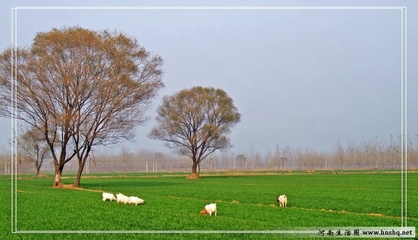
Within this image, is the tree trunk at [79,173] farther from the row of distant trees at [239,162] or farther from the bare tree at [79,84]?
the row of distant trees at [239,162]

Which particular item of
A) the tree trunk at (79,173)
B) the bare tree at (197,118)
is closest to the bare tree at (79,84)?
the tree trunk at (79,173)

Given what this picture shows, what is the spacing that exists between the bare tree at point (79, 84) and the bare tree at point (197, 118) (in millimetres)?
29390

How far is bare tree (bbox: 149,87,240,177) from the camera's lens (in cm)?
6988

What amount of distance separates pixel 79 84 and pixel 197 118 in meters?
33.8

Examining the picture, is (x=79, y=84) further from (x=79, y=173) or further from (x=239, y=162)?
(x=239, y=162)

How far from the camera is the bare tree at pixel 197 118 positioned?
69875 millimetres

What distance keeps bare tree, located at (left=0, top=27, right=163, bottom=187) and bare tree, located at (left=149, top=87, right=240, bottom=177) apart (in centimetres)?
2939

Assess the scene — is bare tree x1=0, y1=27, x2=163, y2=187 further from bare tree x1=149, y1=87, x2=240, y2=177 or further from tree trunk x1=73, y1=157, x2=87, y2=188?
bare tree x1=149, y1=87, x2=240, y2=177

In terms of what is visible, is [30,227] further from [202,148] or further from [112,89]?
[202,148]

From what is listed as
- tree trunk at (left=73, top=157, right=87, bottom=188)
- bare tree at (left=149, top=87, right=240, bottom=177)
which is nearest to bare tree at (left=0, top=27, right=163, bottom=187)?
tree trunk at (left=73, top=157, right=87, bottom=188)

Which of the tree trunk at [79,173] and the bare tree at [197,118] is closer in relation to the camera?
the tree trunk at [79,173]

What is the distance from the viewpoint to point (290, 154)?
96.3m

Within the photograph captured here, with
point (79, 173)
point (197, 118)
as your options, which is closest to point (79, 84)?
point (79, 173)

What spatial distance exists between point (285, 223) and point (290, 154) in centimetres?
8327
